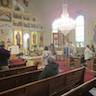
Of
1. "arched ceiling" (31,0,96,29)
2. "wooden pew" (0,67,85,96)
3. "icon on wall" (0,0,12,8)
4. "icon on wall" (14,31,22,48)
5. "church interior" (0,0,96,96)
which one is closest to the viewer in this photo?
"wooden pew" (0,67,85,96)

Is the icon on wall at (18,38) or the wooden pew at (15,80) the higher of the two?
the icon on wall at (18,38)

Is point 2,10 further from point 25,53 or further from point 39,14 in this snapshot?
point 39,14

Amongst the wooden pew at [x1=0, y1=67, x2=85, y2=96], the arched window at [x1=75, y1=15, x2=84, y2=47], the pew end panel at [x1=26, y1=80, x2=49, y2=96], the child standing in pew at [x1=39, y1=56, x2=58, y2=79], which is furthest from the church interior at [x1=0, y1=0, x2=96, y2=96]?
the pew end panel at [x1=26, y1=80, x2=49, y2=96]

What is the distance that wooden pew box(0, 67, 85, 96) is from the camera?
435 cm

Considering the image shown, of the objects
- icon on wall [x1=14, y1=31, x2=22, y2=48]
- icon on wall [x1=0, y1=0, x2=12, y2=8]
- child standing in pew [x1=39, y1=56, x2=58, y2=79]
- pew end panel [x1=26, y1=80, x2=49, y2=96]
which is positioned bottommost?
pew end panel [x1=26, y1=80, x2=49, y2=96]

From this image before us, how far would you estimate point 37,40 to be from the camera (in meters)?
16.1

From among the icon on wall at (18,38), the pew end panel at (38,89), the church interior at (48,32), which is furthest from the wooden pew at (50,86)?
the icon on wall at (18,38)

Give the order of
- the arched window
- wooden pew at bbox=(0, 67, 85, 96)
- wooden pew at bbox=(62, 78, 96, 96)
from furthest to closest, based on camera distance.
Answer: the arched window
wooden pew at bbox=(0, 67, 85, 96)
wooden pew at bbox=(62, 78, 96, 96)

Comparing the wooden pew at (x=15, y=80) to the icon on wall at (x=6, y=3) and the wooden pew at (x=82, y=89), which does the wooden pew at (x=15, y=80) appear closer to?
the wooden pew at (x=82, y=89)

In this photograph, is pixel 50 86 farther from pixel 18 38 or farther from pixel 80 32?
pixel 80 32

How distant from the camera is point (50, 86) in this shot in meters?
5.48

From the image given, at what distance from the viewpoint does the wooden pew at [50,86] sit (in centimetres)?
435

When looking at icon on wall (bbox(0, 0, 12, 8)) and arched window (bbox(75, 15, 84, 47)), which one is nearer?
icon on wall (bbox(0, 0, 12, 8))

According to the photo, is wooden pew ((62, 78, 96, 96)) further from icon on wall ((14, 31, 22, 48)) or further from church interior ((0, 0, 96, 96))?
icon on wall ((14, 31, 22, 48))
